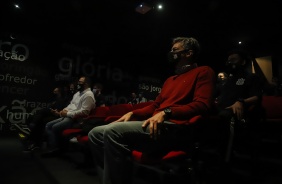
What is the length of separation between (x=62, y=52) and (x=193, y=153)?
23.4ft

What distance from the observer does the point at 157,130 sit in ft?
3.87

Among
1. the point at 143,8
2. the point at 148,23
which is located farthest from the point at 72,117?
the point at 148,23

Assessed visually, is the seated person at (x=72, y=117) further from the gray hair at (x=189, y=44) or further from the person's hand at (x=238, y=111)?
the person's hand at (x=238, y=111)

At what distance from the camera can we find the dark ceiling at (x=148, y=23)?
573 cm

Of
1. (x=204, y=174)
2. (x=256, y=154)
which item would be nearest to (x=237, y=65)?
(x=256, y=154)

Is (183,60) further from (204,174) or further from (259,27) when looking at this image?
(259,27)

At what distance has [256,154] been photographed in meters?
2.12

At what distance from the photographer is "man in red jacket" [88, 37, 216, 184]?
122cm

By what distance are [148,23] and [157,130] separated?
6.34 m

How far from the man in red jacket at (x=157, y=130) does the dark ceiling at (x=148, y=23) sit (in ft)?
15.3

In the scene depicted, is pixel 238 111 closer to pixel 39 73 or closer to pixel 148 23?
pixel 148 23

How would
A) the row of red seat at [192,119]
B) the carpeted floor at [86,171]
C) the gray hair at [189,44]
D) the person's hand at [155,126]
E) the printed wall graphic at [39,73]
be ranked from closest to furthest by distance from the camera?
the person's hand at [155,126] < the row of red seat at [192,119] < the gray hair at [189,44] < the carpeted floor at [86,171] < the printed wall graphic at [39,73]

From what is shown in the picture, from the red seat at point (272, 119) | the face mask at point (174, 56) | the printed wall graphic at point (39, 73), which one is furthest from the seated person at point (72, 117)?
the printed wall graphic at point (39, 73)

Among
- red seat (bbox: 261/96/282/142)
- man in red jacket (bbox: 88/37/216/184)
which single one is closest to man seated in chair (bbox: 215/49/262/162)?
red seat (bbox: 261/96/282/142)
